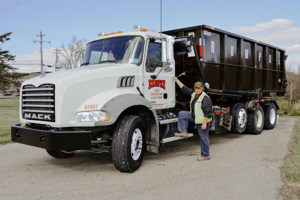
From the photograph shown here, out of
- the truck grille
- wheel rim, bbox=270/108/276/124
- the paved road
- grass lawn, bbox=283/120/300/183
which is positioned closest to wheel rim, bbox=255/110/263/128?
wheel rim, bbox=270/108/276/124

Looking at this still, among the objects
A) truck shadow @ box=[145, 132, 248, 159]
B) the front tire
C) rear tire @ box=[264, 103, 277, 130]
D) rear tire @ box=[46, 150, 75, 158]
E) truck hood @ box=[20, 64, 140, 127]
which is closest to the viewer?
truck hood @ box=[20, 64, 140, 127]

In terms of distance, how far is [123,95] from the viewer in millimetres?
5281

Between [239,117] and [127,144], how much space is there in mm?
5290

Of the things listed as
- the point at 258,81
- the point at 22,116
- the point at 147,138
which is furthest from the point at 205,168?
the point at 258,81

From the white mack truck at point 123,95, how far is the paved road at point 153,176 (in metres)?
0.45

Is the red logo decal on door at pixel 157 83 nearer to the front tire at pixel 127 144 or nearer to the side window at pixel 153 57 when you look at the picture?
the side window at pixel 153 57

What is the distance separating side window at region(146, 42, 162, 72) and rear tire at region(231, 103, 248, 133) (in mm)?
3823

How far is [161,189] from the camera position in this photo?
14.5 ft

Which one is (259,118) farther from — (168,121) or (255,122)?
(168,121)

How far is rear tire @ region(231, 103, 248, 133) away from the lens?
29.6ft

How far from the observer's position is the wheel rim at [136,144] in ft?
17.7

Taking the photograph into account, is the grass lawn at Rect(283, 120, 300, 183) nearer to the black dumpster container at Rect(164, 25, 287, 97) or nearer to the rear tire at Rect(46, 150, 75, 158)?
the black dumpster container at Rect(164, 25, 287, 97)

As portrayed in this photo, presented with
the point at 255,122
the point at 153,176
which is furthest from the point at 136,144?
the point at 255,122

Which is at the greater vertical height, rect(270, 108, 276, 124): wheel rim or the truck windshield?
the truck windshield
